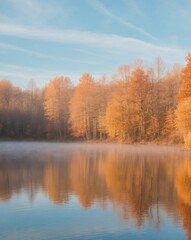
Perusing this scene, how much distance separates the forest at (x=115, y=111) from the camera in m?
53.3

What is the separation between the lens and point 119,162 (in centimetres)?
3209

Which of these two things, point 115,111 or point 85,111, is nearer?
point 115,111

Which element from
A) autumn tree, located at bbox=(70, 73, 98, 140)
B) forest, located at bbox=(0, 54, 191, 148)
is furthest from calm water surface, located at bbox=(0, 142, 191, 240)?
autumn tree, located at bbox=(70, 73, 98, 140)

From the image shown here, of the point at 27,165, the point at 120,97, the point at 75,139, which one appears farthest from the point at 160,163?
the point at 75,139

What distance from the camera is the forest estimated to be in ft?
175

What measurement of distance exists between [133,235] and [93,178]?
39.2ft

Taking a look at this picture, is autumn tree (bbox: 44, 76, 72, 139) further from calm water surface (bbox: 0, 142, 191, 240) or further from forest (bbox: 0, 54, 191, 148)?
calm water surface (bbox: 0, 142, 191, 240)

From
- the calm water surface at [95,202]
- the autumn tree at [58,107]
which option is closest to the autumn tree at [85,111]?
the autumn tree at [58,107]

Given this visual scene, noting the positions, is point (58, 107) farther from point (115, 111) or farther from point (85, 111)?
point (115, 111)

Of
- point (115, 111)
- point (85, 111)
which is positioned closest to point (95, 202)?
point (115, 111)

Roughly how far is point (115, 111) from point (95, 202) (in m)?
39.5

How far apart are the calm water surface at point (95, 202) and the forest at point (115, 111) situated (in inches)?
638

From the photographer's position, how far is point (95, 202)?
17125 millimetres

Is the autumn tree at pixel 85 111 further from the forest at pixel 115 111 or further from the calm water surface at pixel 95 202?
the calm water surface at pixel 95 202
